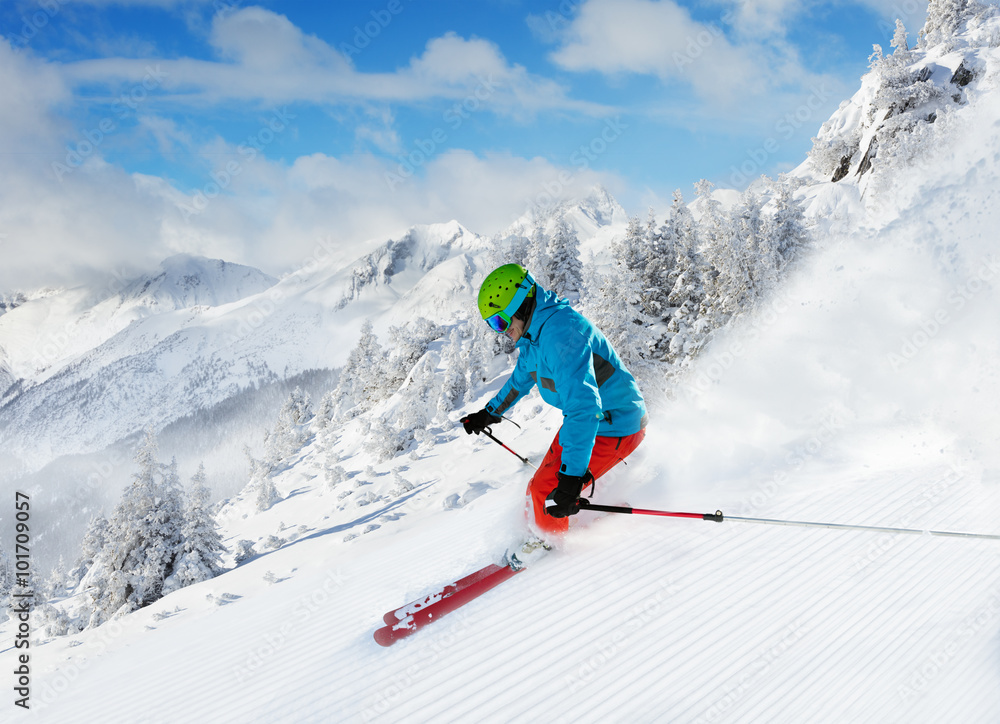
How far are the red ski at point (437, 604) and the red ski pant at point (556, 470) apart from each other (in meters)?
0.63

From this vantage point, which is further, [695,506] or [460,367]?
[460,367]

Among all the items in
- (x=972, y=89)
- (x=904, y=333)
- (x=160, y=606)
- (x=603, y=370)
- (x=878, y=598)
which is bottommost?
(x=160, y=606)

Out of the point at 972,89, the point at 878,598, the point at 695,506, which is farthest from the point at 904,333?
the point at 972,89

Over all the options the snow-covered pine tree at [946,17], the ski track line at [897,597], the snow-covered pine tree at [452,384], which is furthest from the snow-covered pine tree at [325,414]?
the snow-covered pine tree at [946,17]

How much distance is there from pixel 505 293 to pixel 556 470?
171cm

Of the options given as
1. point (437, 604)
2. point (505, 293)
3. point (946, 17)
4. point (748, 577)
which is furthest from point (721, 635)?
point (946, 17)

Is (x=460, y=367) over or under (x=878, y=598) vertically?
over

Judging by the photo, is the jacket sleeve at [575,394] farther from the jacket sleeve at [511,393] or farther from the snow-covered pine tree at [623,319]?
the snow-covered pine tree at [623,319]

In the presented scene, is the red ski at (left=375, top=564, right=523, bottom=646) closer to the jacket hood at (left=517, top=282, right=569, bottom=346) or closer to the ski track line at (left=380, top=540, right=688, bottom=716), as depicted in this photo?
the ski track line at (left=380, top=540, right=688, bottom=716)

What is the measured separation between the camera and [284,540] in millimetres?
20812

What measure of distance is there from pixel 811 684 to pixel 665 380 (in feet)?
51.3

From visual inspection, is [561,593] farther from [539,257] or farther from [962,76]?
[962,76]

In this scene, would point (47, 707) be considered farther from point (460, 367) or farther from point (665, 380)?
point (460, 367)

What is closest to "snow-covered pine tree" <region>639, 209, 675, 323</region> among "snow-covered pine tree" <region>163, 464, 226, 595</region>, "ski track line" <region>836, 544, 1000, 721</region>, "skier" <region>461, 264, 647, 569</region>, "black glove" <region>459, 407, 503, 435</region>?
"black glove" <region>459, 407, 503, 435</region>
